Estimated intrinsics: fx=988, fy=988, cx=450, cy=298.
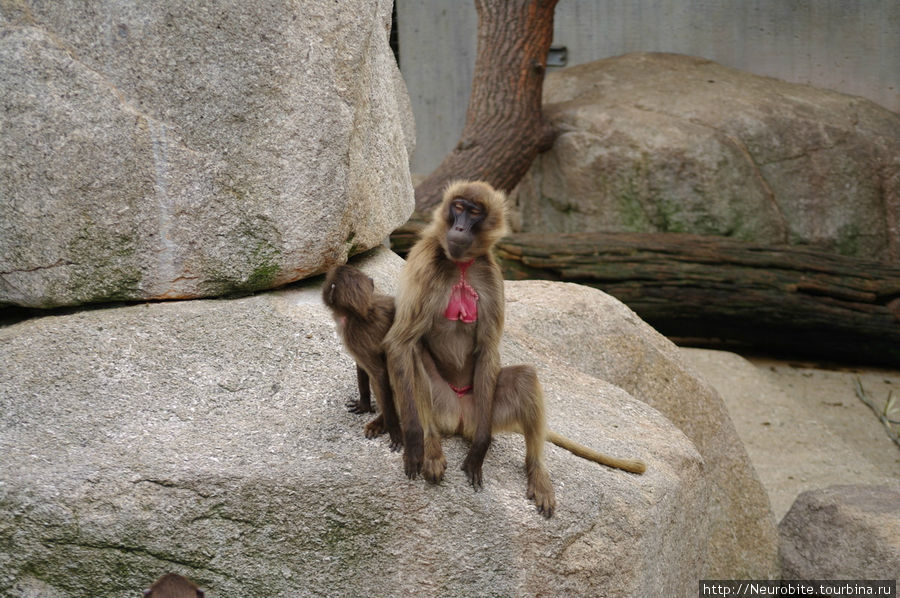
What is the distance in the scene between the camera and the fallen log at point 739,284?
29.3 feet

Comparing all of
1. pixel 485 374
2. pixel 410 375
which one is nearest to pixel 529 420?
pixel 485 374

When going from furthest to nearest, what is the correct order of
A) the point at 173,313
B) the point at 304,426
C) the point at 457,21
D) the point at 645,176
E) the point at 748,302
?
the point at 457,21 → the point at 645,176 → the point at 748,302 → the point at 173,313 → the point at 304,426

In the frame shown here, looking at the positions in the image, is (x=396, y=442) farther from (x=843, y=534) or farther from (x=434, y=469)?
(x=843, y=534)

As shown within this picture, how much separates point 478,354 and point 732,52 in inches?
342

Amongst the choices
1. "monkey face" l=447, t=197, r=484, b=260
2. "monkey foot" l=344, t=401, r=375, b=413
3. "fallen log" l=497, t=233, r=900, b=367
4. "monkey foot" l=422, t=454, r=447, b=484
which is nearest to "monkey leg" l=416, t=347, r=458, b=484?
"monkey foot" l=422, t=454, r=447, b=484

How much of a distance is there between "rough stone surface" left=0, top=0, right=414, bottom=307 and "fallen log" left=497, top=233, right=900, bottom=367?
4.58 meters

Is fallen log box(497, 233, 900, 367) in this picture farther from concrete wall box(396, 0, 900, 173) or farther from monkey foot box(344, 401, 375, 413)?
monkey foot box(344, 401, 375, 413)

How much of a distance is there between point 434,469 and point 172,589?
1.08 m

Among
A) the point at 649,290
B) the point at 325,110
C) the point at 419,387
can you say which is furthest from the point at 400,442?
the point at 649,290

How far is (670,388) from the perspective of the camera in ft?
19.5

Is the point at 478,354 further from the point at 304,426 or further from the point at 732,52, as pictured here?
the point at 732,52

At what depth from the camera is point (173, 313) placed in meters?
4.68

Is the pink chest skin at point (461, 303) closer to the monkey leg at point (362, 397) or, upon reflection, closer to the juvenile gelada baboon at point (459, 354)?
the juvenile gelada baboon at point (459, 354)

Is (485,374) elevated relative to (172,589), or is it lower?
elevated
